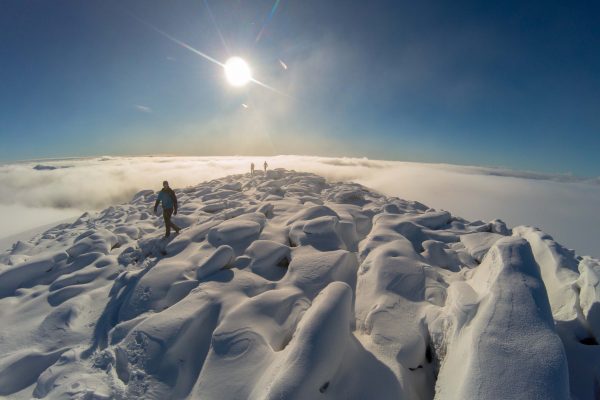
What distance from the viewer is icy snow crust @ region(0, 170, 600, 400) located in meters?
3.28

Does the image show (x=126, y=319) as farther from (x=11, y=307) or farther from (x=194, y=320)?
(x=11, y=307)

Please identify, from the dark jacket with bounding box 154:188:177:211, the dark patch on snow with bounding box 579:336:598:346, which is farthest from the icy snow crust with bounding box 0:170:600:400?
the dark jacket with bounding box 154:188:177:211

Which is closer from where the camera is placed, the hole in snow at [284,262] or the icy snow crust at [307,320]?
the icy snow crust at [307,320]

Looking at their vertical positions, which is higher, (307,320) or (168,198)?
(168,198)

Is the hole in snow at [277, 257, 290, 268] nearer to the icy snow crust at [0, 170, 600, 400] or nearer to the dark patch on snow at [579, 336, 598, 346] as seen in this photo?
the icy snow crust at [0, 170, 600, 400]

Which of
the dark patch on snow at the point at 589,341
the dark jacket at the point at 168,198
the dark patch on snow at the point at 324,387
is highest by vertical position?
the dark jacket at the point at 168,198

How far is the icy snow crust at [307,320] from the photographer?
10.8ft

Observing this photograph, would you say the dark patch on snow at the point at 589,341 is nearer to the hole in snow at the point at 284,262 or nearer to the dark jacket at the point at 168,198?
the hole in snow at the point at 284,262

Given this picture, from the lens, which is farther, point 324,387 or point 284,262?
point 284,262

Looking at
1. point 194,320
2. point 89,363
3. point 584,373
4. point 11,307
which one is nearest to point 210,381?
point 194,320

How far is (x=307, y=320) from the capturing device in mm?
3893

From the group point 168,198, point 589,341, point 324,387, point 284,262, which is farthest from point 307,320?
point 168,198

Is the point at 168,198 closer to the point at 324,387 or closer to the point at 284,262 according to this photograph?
the point at 284,262

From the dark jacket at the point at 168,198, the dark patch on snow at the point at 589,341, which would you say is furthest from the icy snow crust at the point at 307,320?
the dark jacket at the point at 168,198
